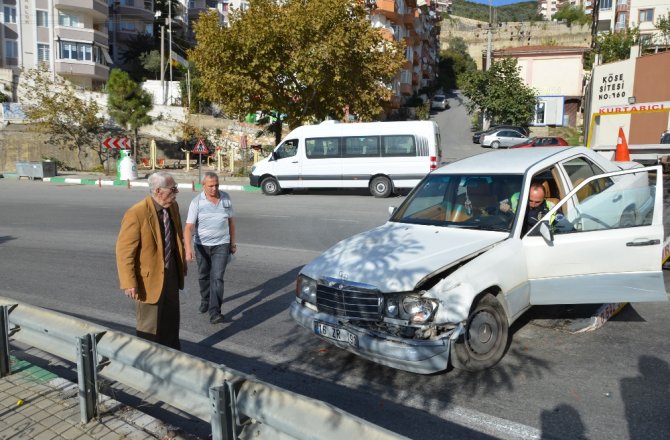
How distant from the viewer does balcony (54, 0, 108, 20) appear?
5166cm

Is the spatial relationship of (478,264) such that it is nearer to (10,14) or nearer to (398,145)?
(398,145)

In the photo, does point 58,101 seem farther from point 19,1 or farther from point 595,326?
point 595,326

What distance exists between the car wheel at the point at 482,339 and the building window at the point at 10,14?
56623 mm

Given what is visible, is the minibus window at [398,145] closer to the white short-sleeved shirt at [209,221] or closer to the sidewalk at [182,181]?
the sidewalk at [182,181]

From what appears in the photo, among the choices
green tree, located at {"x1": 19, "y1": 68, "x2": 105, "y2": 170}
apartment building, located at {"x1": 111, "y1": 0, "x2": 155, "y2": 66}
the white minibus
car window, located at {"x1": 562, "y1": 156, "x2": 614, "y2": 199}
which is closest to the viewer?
car window, located at {"x1": 562, "y1": 156, "x2": 614, "y2": 199}

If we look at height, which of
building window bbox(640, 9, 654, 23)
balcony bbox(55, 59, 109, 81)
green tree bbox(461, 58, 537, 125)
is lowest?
green tree bbox(461, 58, 537, 125)

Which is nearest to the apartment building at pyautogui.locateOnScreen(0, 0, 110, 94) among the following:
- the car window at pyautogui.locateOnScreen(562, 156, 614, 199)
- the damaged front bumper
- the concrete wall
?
the concrete wall

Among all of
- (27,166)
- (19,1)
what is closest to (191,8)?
(19,1)

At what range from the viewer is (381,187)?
19.2 m

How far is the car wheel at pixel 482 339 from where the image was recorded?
455 cm

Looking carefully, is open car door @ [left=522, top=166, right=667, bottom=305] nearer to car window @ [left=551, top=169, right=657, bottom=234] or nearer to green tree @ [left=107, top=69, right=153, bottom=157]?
car window @ [left=551, top=169, right=657, bottom=234]

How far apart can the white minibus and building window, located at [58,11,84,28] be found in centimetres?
4189

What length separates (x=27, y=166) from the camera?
30.0m

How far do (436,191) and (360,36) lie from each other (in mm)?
19998
